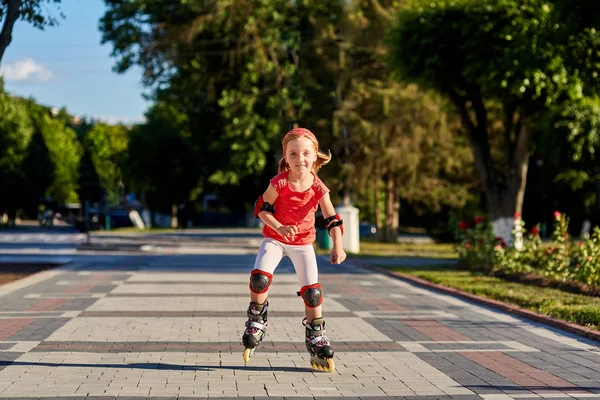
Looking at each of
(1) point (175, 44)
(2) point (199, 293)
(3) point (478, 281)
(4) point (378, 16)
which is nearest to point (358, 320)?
(2) point (199, 293)

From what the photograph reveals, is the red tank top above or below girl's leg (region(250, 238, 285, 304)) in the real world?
above

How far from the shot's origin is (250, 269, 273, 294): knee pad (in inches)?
355

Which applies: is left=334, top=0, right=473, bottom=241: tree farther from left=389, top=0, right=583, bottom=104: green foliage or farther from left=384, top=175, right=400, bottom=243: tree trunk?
left=389, top=0, right=583, bottom=104: green foliage

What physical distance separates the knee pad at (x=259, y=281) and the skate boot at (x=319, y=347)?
0.51 metres

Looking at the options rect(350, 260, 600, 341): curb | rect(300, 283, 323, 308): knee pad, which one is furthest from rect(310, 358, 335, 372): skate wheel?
rect(350, 260, 600, 341): curb

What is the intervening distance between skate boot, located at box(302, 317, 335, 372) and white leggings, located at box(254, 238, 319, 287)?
1.23 feet

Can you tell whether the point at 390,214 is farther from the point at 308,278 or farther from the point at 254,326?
the point at 254,326

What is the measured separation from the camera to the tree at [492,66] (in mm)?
25969

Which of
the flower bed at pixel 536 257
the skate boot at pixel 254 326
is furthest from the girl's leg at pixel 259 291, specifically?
the flower bed at pixel 536 257

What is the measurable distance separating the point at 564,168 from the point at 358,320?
36.8 m

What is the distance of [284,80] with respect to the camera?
4297cm

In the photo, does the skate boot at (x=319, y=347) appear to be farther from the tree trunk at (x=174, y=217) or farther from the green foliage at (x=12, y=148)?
the tree trunk at (x=174, y=217)

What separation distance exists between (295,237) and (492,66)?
18362 mm

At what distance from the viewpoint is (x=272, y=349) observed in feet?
34.5
